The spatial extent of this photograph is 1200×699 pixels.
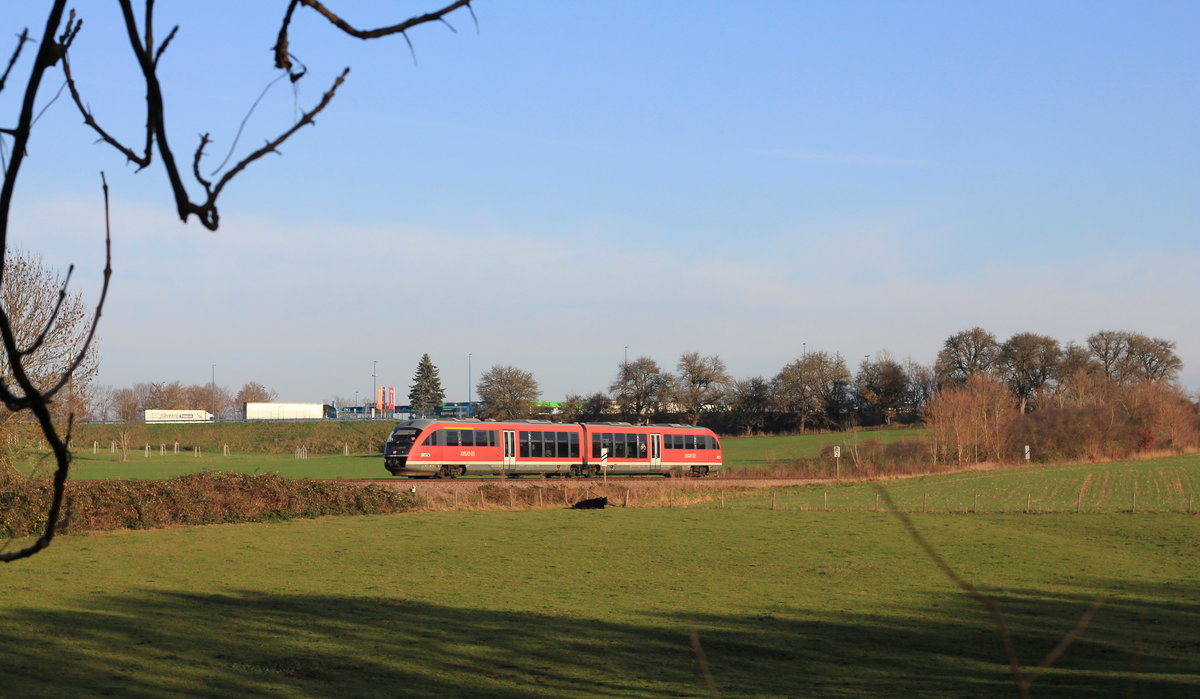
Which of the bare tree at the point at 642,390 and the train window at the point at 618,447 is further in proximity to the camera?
the bare tree at the point at 642,390

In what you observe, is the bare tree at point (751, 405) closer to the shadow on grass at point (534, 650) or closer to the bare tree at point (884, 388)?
the bare tree at point (884, 388)

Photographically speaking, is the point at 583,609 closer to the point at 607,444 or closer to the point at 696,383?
the point at 607,444

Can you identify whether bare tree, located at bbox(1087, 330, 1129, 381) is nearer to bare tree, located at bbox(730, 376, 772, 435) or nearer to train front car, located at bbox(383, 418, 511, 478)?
bare tree, located at bbox(730, 376, 772, 435)

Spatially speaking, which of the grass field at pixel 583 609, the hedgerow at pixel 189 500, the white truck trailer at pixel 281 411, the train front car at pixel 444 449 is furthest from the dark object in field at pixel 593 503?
the white truck trailer at pixel 281 411

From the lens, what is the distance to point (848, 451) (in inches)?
2766

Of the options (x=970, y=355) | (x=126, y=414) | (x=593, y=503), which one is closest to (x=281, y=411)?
(x=126, y=414)

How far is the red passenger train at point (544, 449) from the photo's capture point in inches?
1944

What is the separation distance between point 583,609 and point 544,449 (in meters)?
32.5

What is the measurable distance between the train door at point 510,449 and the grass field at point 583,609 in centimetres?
1573

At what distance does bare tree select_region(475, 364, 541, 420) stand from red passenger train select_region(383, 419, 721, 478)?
47566 millimetres

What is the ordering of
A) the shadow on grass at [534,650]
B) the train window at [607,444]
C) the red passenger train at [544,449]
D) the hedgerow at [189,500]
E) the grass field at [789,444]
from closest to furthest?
the shadow on grass at [534,650], the hedgerow at [189,500], the red passenger train at [544,449], the train window at [607,444], the grass field at [789,444]

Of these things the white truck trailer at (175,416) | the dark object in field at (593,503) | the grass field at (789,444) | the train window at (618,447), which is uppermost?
the white truck trailer at (175,416)

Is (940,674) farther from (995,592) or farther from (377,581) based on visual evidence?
(377,581)

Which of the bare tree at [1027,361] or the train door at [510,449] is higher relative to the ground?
the bare tree at [1027,361]
